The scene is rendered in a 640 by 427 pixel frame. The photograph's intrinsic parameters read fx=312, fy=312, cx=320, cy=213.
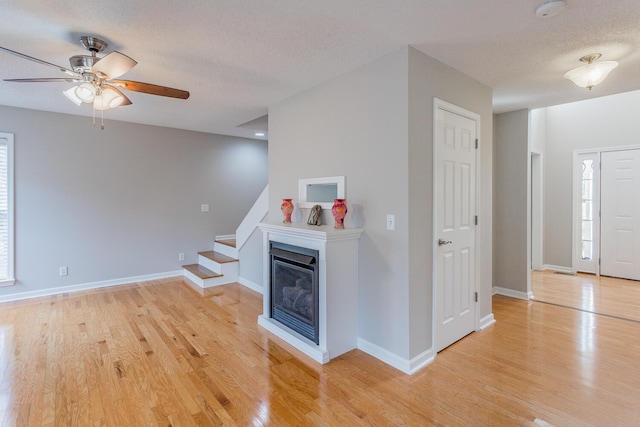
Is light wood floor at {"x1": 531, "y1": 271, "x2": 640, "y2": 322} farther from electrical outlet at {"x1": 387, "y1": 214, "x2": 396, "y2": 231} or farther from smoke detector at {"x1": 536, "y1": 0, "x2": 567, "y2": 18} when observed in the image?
smoke detector at {"x1": 536, "y1": 0, "x2": 567, "y2": 18}

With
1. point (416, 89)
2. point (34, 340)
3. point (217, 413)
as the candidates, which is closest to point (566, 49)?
point (416, 89)

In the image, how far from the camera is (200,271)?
5.02m

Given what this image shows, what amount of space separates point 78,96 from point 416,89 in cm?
262

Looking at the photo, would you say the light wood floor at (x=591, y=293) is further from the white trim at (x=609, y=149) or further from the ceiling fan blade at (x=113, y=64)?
the ceiling fan blade at (x=113, y=64)

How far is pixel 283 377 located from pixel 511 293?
11.1 ft

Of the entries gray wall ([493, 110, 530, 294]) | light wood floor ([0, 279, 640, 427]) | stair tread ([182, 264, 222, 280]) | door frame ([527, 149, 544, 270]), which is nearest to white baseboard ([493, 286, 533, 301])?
gray wall ([493, 110, 530, 294])

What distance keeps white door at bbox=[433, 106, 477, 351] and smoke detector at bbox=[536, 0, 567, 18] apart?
866 millimetres

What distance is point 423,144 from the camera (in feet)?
8.17

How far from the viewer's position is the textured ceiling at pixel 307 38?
1.91m

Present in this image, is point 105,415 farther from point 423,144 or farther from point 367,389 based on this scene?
point 423,144

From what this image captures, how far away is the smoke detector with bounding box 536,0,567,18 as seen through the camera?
5.97 ft

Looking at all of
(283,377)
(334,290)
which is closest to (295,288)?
(334,290)

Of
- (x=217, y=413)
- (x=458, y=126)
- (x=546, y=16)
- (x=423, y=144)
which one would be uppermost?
(x=546, y=16)

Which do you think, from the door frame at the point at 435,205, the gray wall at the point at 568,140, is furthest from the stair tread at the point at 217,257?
the gray wall at the point at 568,140
